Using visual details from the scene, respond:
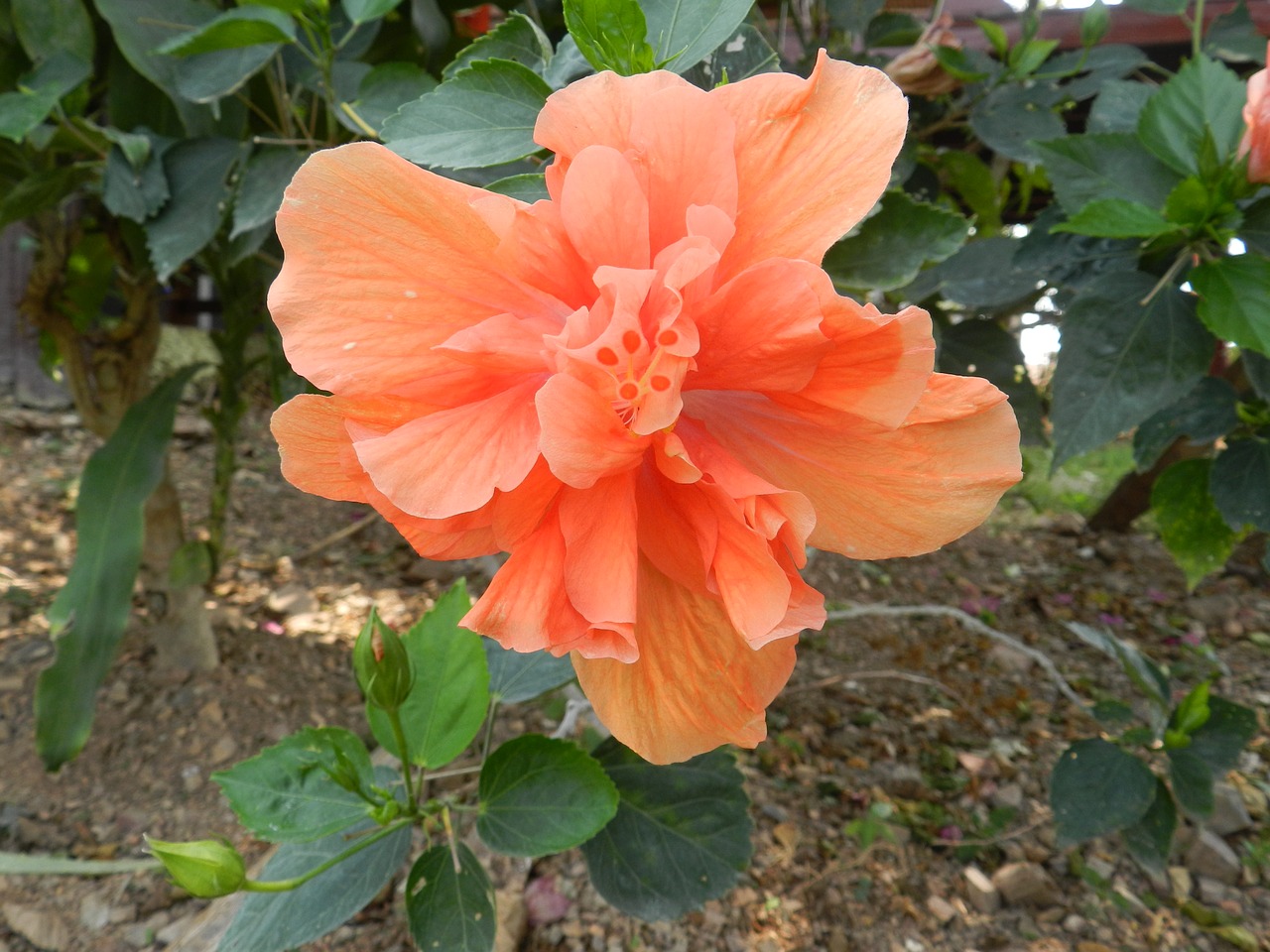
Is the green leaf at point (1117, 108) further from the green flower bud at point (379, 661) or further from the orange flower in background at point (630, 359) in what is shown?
the green flower bud at point (379, 661)

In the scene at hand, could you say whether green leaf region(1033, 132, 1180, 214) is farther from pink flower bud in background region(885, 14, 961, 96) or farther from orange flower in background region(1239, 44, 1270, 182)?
pink flower bud in background region(885, 14, 961, 96)

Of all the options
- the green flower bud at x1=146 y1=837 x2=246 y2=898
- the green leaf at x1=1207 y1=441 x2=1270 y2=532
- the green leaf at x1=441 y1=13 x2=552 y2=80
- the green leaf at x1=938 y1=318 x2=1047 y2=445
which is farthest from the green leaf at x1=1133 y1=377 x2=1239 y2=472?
the green flower bud at x1=146 y1=837 x2=246 y2=898

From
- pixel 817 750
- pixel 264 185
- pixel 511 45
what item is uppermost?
pixel 511 45

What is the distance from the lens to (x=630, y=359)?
392 mm

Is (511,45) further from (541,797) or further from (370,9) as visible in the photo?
(541,797)

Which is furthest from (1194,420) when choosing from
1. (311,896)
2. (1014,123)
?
(311,896)

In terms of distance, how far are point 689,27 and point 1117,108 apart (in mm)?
753

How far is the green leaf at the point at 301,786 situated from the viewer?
73 cm

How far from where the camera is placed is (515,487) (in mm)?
439

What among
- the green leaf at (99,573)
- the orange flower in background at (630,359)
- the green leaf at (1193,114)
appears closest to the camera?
the orange flower in background at (630,359)

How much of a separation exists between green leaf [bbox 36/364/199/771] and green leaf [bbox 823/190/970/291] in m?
1.16

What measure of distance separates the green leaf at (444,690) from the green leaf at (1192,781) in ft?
3.02

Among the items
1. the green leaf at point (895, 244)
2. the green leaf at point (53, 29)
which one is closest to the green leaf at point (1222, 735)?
the green leaf at point (895, 244)

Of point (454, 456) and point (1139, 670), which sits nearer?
point (454, 456)
